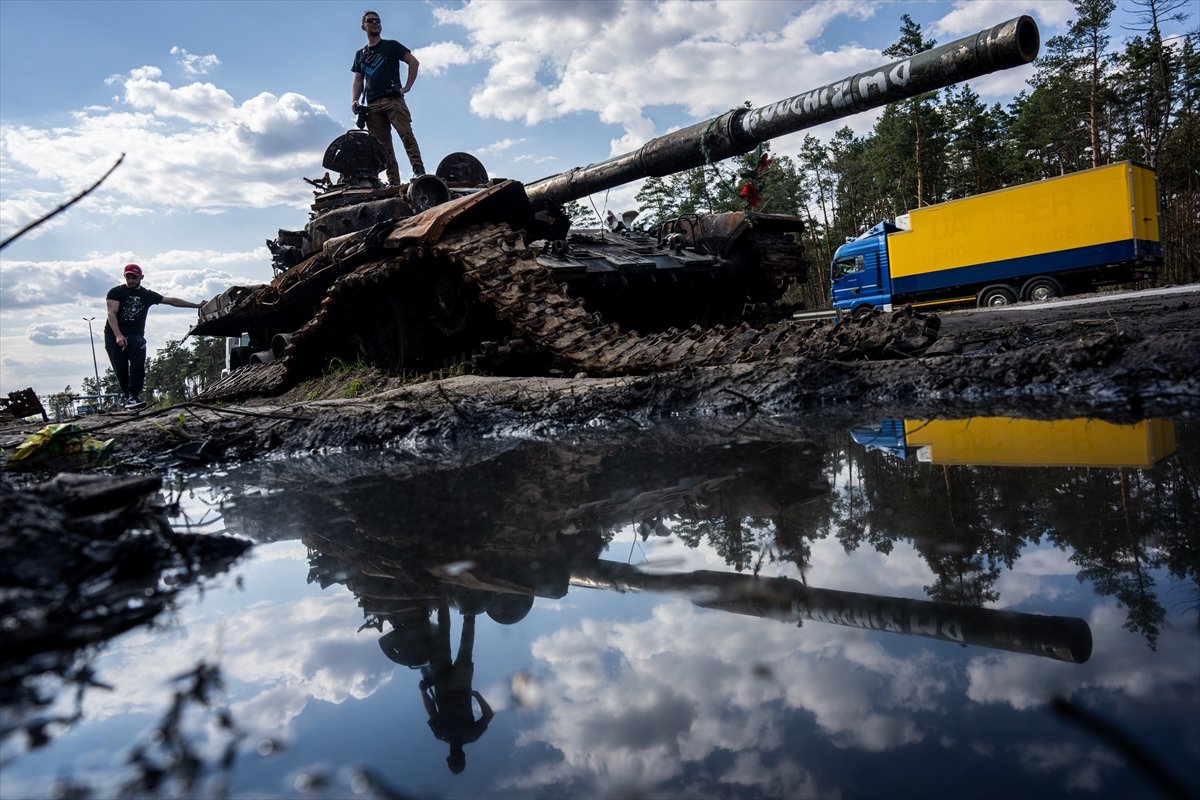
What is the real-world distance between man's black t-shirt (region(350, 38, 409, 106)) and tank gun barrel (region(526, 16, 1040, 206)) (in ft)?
8.58

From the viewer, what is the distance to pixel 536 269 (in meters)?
6.53

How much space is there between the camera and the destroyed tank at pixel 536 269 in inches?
202

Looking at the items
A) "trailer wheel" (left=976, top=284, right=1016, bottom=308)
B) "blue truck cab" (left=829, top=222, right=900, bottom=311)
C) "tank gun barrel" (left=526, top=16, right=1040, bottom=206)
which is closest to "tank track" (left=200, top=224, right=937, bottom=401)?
"tank gun barrel" (left=526, top=16, right=1040, bottom=206)

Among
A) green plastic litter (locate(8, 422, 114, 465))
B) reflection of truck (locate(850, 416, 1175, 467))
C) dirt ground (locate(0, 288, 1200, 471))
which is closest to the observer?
reflection of truck (locate(850, 416, 1175, 467))

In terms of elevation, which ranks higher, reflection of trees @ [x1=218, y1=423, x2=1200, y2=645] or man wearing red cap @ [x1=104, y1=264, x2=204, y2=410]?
man wearing red cap @ [x1=104, y1=264, x2=204, y2=410]

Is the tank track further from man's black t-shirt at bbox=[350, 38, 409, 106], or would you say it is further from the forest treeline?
the forest treeline

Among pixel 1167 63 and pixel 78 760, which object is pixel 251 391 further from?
pixel 1167 63

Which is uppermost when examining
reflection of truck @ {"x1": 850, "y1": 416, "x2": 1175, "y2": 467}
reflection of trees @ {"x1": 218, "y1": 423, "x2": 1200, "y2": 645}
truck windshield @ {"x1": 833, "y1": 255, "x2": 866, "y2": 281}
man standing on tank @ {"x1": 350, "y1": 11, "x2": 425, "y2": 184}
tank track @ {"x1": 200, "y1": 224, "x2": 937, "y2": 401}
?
man standing on tank @ {"x1": 350, "y1": 11, "x2": 425, "y2": 184}

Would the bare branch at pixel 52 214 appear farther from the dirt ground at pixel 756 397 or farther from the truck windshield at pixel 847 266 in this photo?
the truck windshield at pixel 847 266

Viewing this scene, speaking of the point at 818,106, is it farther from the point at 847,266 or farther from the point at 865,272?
the point at 847,266

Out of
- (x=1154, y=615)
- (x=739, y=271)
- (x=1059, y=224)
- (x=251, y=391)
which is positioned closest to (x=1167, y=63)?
(x=1059, y=224)

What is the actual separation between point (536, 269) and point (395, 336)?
217 cm

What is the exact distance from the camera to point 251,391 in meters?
9.11

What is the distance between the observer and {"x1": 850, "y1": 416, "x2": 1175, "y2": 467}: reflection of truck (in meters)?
2.20
